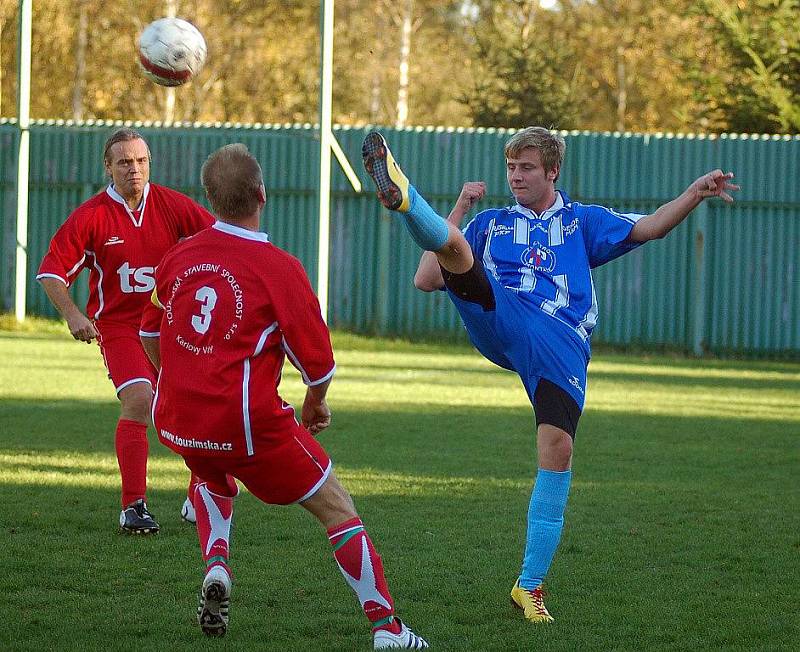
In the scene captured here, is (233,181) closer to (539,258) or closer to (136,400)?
(539,258)

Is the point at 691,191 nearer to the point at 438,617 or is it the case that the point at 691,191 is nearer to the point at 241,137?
the point at 438,617

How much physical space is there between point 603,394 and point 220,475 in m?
9.78

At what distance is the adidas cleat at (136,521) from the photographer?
6.46 meters

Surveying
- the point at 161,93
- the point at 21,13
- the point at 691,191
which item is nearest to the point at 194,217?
the point at 691,191

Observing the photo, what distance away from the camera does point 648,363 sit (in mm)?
18578

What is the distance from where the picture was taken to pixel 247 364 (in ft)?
13.9

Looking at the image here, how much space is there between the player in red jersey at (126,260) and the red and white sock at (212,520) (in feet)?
5.75

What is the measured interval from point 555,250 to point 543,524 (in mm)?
1113

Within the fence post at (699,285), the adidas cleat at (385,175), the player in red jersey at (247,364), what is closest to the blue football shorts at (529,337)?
the adidas cleat at (385,175)

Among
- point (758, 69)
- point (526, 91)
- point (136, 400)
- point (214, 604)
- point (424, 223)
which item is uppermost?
point (758, 69)

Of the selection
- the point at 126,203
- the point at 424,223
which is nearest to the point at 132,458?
the point at 126,203

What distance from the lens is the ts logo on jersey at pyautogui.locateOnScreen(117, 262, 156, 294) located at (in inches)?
270

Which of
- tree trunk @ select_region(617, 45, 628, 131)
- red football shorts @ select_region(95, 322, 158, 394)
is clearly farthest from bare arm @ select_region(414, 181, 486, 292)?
tree trunk @ select_region(617, 45, 628, 131)

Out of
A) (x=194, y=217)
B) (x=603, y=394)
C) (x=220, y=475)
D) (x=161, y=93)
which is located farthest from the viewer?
(x=161, y=93)
